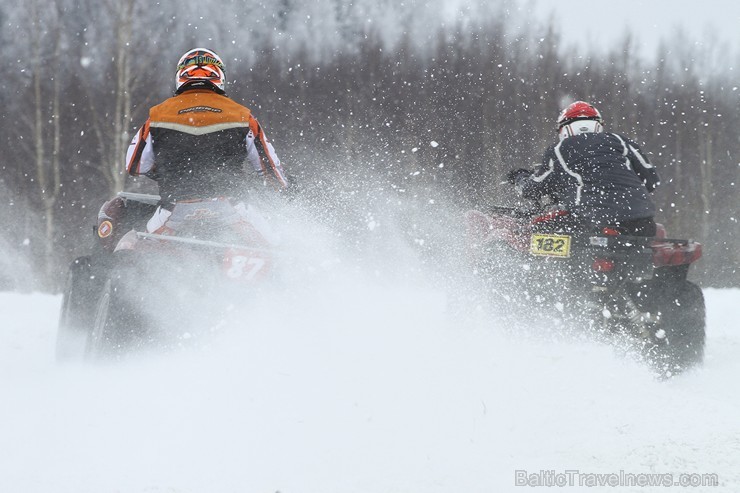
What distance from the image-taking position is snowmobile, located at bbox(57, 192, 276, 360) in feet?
15.5

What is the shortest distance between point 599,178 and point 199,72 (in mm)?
2889

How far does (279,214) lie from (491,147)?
→ 2421 centimetres

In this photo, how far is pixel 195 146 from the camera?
5121mm

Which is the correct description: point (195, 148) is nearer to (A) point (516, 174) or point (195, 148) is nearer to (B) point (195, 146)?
(B) point (195, 146)

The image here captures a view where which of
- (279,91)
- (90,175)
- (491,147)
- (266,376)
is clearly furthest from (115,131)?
(266,376)

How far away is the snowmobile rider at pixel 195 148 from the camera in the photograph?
5117 mm

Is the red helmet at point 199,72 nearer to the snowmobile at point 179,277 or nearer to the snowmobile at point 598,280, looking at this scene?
the snowmobile at point 179,277

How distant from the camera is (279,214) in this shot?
5.91 m

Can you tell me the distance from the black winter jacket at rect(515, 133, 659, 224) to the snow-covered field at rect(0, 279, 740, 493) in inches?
42.4

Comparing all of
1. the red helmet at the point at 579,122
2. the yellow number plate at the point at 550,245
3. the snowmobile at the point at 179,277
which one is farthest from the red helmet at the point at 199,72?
the red helmet at the point at 579,122

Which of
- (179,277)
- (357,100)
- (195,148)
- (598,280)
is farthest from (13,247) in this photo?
(598,280)

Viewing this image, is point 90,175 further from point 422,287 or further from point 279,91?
point 422,287

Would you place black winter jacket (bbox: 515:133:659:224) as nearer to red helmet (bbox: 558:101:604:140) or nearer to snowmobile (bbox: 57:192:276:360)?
red helmet (bbox: 558:101:604:140)

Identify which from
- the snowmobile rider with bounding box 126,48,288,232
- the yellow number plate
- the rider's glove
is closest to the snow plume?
the snowmobile rider with bounding box 126,48,288,232
